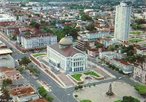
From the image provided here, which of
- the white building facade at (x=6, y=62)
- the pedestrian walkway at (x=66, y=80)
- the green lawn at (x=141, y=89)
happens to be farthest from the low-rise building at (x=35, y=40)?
the green lawn at (x=141, y=89)

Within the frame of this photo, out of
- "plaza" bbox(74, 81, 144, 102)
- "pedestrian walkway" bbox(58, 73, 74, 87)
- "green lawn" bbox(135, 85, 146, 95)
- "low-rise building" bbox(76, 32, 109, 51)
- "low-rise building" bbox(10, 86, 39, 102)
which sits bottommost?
"plaza" bbox(74, 81, 144, 102)

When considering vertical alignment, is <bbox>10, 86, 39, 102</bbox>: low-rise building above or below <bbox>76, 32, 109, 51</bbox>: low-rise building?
below

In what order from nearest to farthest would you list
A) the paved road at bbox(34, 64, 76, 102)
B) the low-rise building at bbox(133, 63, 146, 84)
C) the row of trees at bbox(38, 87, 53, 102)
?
the row of trees at bbox(38, 87, 53, 102)
the paved road at bbox(34, 64, 76, 102)
the low-rise building at bbox(133, 63, 146, 84)

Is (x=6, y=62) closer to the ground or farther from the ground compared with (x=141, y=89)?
farther from the ground

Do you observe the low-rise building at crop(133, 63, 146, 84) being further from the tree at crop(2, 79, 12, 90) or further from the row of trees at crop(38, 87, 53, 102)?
the tree at crop(2, 79, 12, 90)

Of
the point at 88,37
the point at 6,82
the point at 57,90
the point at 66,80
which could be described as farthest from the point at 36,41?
the point at 57,90

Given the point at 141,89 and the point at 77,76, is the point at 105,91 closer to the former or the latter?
the point at 141,89

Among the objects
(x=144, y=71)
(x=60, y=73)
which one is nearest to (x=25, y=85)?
(x=60, y=73)

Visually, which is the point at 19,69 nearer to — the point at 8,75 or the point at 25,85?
the point at 8,75

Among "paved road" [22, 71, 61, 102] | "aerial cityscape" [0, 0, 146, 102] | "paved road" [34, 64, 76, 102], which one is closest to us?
"paved road" [34, 64, 76, 102]

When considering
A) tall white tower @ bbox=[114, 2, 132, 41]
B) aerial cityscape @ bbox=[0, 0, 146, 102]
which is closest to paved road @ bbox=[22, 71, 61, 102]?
aerial cityscape @ bbox=[0, 0, 146, 102]
